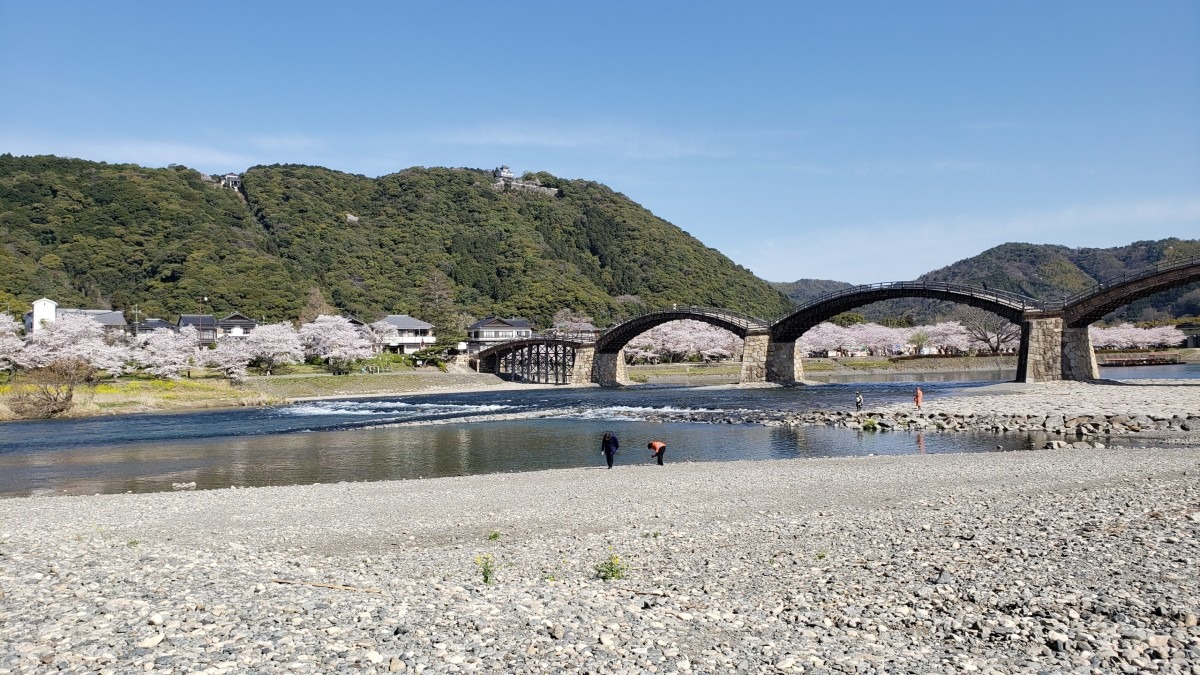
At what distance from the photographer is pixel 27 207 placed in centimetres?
10575

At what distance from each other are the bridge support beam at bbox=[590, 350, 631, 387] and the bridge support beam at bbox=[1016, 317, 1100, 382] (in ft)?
120

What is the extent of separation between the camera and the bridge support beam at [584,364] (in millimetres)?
71125

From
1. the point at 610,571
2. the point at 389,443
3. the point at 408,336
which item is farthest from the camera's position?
the point at 408,336

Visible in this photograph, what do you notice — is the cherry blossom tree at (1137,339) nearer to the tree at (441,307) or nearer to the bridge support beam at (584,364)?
the bridge support beam at (584,364)

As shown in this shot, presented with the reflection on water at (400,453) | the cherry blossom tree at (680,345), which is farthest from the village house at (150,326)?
the reflection on water at (400,453)

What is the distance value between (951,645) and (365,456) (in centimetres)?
2054

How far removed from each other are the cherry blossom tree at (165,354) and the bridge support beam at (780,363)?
4647 centimetres

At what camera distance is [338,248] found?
12212cm

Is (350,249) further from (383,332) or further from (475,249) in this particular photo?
(383,332)

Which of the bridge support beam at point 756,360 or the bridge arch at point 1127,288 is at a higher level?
the bridge arch at point 1127,288

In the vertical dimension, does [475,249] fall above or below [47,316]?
above

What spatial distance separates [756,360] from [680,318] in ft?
27.2

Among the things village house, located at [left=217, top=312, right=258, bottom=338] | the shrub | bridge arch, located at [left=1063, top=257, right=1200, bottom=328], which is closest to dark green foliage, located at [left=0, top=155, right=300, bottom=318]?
village house, located at [left=217, top=312, right=258, bottom=338]

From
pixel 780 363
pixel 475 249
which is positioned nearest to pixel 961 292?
pixel 780 363
